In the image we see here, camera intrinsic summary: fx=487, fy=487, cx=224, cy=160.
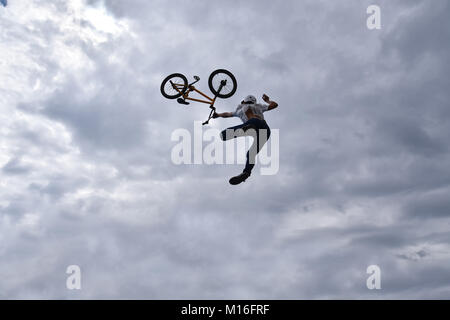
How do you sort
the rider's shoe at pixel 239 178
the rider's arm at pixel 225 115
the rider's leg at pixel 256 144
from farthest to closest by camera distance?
the rider's arm at pixel 225 115 < the rider's leg at pixel 256 144 < the rider's shoe at pixel 239 178

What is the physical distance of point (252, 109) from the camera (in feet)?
67.4

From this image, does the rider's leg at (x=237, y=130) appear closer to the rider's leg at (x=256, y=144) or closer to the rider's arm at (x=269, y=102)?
the rider's leg at (x=256, y=144)

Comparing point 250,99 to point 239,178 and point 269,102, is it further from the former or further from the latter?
point 239,178

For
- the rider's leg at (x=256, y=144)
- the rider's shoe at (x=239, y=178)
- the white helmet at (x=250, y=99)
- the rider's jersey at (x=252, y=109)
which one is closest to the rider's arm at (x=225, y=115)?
the rider's jersey at (x=252, y=109)

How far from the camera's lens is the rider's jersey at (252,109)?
2055 cm

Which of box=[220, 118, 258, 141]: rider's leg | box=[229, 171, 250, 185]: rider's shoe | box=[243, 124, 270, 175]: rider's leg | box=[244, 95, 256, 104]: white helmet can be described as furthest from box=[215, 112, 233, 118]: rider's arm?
box=[229, 171, 250, 185]: rider's shoe

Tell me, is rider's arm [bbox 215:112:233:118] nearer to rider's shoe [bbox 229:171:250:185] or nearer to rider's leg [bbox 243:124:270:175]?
rider's leg [bbox 243:124:270:175]

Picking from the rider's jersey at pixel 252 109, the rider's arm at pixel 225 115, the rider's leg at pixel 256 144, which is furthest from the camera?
the rider's arm at pixel 225 115

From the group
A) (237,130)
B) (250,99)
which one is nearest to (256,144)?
(237,130)

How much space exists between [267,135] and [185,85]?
5981 mm

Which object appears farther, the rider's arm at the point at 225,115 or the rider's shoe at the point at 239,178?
the rider's arm at the point at 225,115

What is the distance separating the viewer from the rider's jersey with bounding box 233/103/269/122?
809 inches

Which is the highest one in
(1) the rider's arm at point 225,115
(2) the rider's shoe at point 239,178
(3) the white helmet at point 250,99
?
(3) the white helmet at point 250,99
